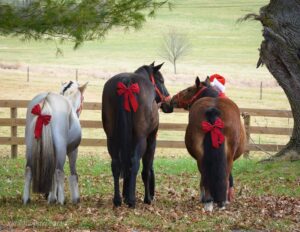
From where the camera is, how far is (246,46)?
321ft

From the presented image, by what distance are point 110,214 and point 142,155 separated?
1561mm

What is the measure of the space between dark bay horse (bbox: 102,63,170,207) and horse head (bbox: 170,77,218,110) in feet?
3.14

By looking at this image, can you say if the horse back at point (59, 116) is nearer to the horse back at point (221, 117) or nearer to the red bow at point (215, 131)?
the horse back at point (221, 117)

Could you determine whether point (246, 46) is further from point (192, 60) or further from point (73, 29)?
point (73, 29)

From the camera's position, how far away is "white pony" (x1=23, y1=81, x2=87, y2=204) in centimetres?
1088

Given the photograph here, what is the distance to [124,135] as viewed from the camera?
10.9 meters

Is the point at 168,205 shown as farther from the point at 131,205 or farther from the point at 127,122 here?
the point at 127,122

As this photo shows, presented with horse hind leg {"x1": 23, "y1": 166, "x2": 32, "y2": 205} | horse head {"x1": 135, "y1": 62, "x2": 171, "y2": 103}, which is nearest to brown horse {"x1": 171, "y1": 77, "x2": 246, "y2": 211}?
horse head {"x1": 135, "y1": 62, "x2": 171, "y2": 103}

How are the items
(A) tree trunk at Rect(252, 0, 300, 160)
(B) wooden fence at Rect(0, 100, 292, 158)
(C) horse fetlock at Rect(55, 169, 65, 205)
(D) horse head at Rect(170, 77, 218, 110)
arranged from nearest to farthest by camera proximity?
(C) horse fetlock at Rect(55, 169, 65, 205), (D) horse head at Rect(170, 77, 218, 110), (A) tree trunk at Rect(252, 0, 300, 160), (B) wooden fence at Rect(0, 100, 292, 158)

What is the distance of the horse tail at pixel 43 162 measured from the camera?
35.7 feet

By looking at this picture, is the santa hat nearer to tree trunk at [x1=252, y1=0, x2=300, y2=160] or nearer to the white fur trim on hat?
the white fur trim on hat

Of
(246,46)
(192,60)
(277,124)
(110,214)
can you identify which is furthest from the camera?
(246,46)

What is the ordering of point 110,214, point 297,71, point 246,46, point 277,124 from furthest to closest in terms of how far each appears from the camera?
point 246,46
point 277,124
point 297,71
point 110,214

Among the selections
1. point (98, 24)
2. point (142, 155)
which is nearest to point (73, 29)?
point (98, 24)
